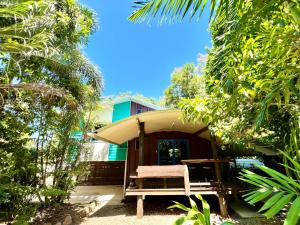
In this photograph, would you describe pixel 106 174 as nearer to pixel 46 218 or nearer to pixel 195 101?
pixel 46 218

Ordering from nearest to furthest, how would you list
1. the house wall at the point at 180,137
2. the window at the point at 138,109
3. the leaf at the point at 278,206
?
1. the leaf at the point at 278,206
2. the house wall at the point at 180,137
3. the window at the point at 138,109

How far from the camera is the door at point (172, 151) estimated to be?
10422 millimetres

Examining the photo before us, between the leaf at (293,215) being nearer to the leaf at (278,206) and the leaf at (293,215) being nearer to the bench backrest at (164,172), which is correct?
the leaf at (278,206)

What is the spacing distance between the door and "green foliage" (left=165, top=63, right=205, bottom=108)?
355 inches

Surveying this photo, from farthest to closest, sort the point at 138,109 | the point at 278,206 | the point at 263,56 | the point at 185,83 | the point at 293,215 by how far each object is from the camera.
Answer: the point at 185,83
the point at 138,109
the point at 263,56
the point at 278,206
the point at 293,215

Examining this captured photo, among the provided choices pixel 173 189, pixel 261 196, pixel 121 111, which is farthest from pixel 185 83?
pixel 261 196

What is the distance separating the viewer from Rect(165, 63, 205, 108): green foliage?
771 inches

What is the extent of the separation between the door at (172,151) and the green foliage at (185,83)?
29.6ft

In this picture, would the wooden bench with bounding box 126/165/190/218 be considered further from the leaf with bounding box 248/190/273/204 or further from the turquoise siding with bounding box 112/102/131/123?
the turquoise siding with bounding box 112/102/131/123

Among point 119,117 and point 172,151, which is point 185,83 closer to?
point 119,117

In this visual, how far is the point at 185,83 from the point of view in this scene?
19750 mm

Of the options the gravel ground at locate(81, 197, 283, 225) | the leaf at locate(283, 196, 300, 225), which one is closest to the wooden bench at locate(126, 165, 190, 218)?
the gravel ground at locate(81, 197, 283, 225)

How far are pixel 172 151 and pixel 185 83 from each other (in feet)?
34.9

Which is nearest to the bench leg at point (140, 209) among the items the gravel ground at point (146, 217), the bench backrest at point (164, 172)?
the gravel ground at point (146, 217)
